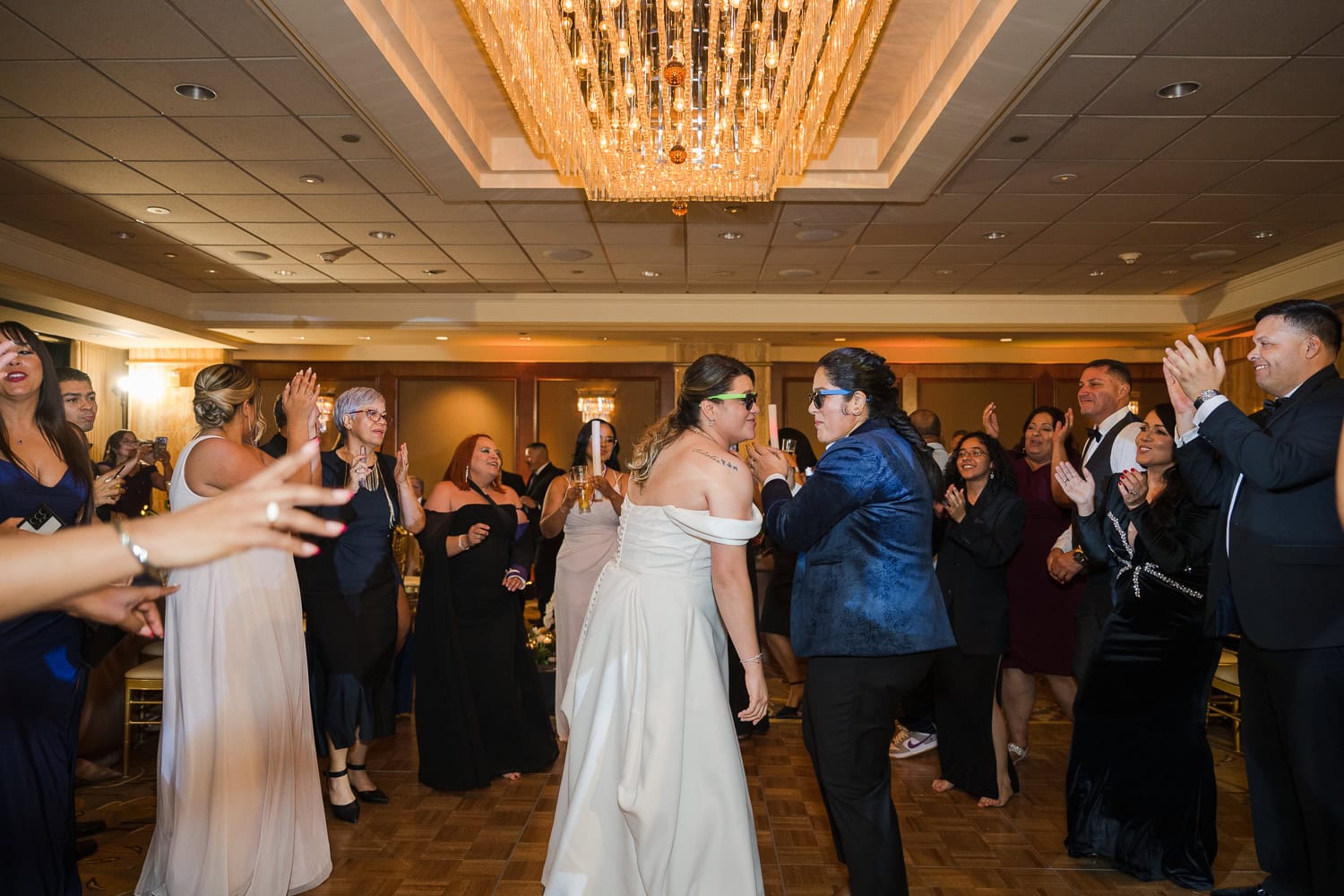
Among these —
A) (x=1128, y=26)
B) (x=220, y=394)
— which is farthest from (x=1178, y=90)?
(x=220, y=394)

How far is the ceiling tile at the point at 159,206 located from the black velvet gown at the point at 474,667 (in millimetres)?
3909

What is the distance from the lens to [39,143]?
16.8 ft

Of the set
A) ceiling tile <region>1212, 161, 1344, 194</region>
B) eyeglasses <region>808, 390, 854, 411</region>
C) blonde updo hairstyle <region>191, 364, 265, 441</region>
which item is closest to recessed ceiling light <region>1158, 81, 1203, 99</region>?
ceiling tile <region>1212, 161, 1344, 194</region>

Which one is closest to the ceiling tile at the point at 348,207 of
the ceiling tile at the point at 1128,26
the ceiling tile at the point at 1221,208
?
the ceiling tile at the point at 1128,26

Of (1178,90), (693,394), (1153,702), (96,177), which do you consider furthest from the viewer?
(96,177)

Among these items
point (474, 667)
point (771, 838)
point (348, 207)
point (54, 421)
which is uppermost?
point (348, 207)

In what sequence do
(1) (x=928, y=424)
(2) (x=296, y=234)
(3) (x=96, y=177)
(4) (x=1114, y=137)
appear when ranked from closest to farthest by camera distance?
(4) (x=1114, y=137) → (1) (x=928, y=424) → (3) (x=96, y=177) → (2) (x=296, y=234)

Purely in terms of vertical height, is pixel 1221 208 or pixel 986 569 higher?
pixel 1221 208

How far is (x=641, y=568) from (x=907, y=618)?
75cm

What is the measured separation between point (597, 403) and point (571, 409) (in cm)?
83

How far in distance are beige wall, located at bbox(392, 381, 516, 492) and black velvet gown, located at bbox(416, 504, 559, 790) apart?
841 cm

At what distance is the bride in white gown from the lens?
96.2 inches

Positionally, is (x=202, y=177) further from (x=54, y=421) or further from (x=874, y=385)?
(x=874, y=385)

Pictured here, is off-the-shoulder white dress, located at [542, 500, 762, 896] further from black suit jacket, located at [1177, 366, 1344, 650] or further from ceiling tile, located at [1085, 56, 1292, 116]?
ceiling tile, located at [1085, 56, 1292, 116]
